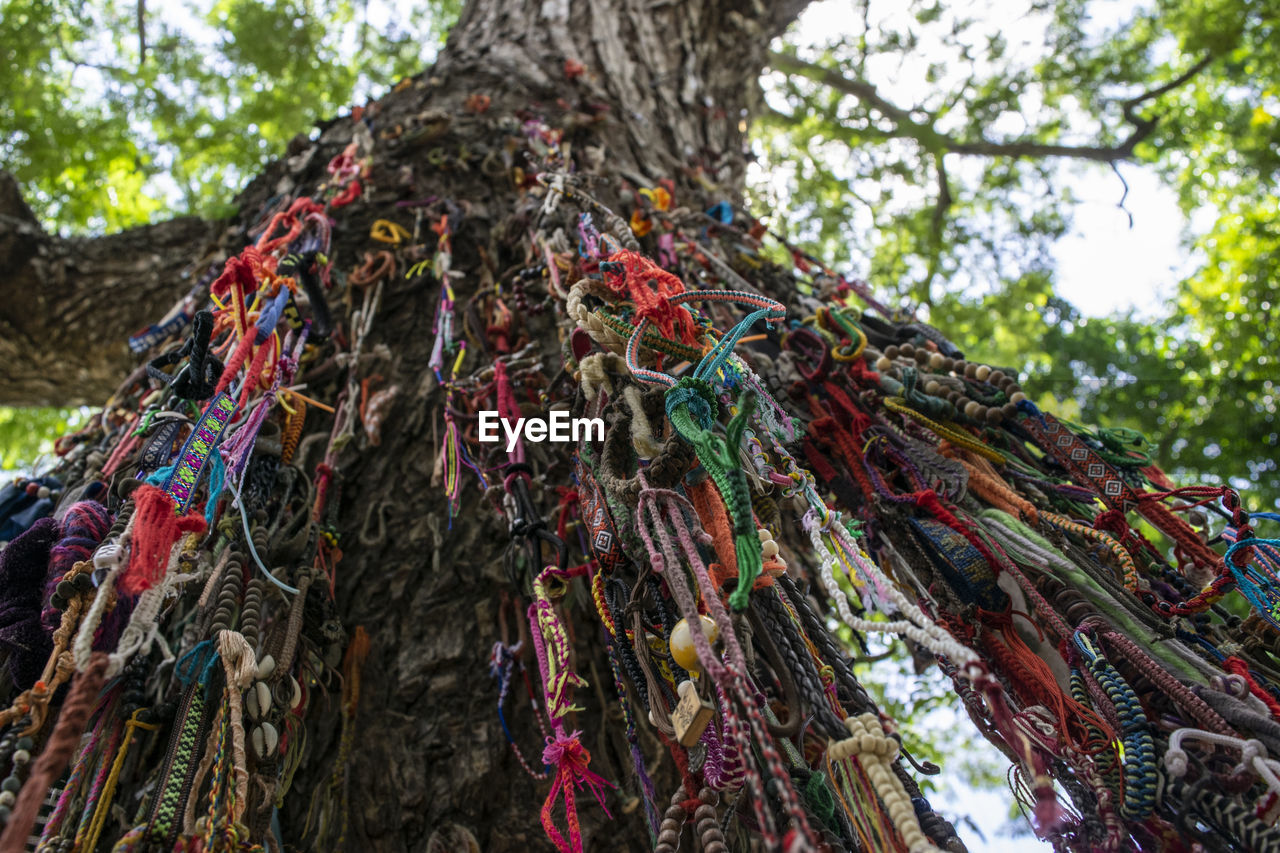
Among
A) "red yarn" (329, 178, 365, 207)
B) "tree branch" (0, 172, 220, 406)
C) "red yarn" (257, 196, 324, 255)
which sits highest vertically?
"tree branch" (0, 172, 220, 406)

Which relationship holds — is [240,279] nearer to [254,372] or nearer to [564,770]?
[254,372]

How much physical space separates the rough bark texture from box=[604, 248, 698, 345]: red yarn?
0.53 metres

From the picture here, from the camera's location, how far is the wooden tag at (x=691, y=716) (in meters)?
0.89

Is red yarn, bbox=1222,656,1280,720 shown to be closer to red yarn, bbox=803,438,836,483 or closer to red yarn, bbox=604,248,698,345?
red yarn, bbox=803,438,836,483

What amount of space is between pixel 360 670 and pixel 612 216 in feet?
3.57

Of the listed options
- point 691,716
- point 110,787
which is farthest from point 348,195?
point 691,716

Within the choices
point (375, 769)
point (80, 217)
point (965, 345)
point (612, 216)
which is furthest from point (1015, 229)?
point (80, 217)

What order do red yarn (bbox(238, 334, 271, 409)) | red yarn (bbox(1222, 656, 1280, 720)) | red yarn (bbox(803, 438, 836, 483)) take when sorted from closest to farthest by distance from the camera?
red yarn (bbox(1222, 656, 1280, 720))
red yarn (bbox(238, 334, 271, 409))
red yarn (bbox(803, 438, 836, 483))

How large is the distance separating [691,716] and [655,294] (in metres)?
0.66

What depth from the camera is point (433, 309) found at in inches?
81.6

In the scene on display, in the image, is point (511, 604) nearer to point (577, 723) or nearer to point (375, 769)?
point (577, 723)

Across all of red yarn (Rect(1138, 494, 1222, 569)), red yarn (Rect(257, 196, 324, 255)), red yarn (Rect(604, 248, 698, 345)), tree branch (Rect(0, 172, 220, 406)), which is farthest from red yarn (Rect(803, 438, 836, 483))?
tree branch (Rect(0, 172, 220, 406))

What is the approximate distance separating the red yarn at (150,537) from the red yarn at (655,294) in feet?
2.35

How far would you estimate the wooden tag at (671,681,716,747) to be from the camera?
89cm
